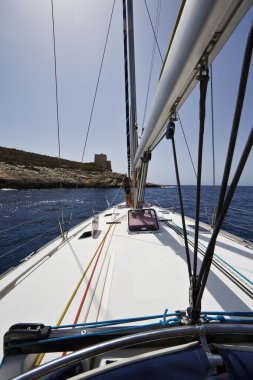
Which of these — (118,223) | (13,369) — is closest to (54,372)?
(13,369)

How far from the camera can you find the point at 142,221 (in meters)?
3.96

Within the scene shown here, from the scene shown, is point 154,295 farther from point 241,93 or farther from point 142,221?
point 142,221

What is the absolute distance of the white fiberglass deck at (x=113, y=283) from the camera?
1621mm

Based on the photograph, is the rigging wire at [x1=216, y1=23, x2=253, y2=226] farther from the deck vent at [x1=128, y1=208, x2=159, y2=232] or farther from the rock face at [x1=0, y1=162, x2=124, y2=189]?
the rock face at [x1=0, y1=162, x2=124, y2=189]

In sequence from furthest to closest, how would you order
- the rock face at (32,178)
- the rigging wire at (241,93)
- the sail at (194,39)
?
1. the rock face at (32,178)
2. the sail at (194,39)
3. the rigging wire at (241,93)

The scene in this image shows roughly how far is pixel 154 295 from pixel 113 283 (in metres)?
0.49

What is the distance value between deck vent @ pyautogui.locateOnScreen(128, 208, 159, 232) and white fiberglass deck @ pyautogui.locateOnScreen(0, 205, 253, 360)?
1.79 feet

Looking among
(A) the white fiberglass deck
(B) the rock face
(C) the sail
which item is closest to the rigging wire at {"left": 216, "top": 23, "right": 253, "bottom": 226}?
(C) the sail

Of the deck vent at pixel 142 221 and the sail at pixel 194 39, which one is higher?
the sail at pixel 194 39

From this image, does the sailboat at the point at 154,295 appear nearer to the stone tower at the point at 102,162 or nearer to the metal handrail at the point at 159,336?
the metal handrail at the point at 159,336

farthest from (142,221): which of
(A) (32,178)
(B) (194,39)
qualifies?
(A) (32,178)

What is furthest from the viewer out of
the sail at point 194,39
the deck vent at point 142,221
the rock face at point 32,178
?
the rock face at point 32,178

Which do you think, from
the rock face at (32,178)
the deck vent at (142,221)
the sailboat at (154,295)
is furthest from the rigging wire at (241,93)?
the rock face at (32,178)

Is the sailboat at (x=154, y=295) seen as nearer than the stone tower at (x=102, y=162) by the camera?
Yes
